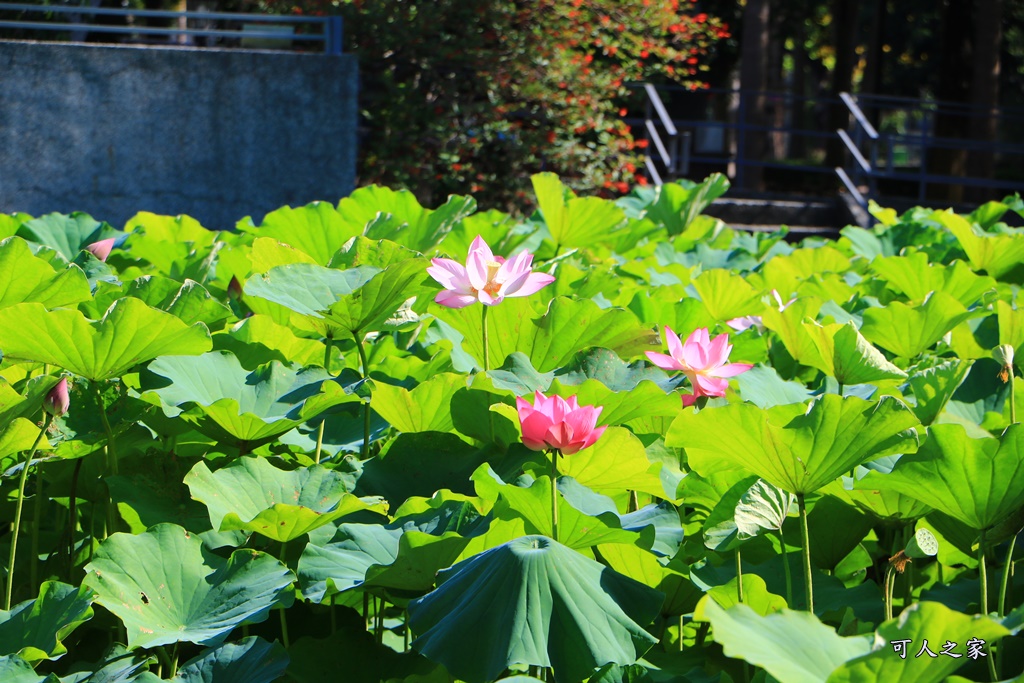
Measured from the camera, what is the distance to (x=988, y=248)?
87.9 inches

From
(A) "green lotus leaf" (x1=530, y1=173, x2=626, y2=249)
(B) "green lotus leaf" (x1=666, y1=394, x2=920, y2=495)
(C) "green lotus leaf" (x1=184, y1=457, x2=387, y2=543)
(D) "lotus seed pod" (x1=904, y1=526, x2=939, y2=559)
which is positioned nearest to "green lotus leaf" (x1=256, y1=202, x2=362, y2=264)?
(A) "green lotus leaf" (x1=530, y1=173, x2=626, y2=249)

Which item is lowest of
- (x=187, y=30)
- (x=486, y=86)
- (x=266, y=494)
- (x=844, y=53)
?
(x=266, y=494)

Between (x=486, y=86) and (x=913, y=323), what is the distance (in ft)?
24.9

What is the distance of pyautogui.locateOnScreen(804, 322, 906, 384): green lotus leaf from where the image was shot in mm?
1358

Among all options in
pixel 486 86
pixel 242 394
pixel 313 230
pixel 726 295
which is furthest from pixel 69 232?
pixel 486 86

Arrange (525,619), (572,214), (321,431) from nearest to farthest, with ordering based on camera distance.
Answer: (525,619)
(321,431)
(572,214)

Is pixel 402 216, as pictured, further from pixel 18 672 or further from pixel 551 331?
pixel 18 672

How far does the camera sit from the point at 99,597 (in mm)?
973

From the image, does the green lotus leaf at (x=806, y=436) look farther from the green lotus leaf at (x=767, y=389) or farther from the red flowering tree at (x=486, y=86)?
the red flowering tree at (x=486, y=86)

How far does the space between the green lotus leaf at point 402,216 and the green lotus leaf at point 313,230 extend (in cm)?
5

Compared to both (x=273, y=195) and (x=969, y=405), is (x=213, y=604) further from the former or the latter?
(x=273, y=195)

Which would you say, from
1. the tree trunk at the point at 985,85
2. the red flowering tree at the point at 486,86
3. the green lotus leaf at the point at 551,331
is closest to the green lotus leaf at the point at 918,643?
the green lotus leaf at the point at 551,331

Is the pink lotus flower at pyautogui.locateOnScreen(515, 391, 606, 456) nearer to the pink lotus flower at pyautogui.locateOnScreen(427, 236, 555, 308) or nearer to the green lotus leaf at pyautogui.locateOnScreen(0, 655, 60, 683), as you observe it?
the pink lotus flower at pyautogui.locateOnScreen(427, 236, 555, 308)

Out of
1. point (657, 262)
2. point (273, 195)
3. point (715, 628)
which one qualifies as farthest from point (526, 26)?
point (715, 628)
